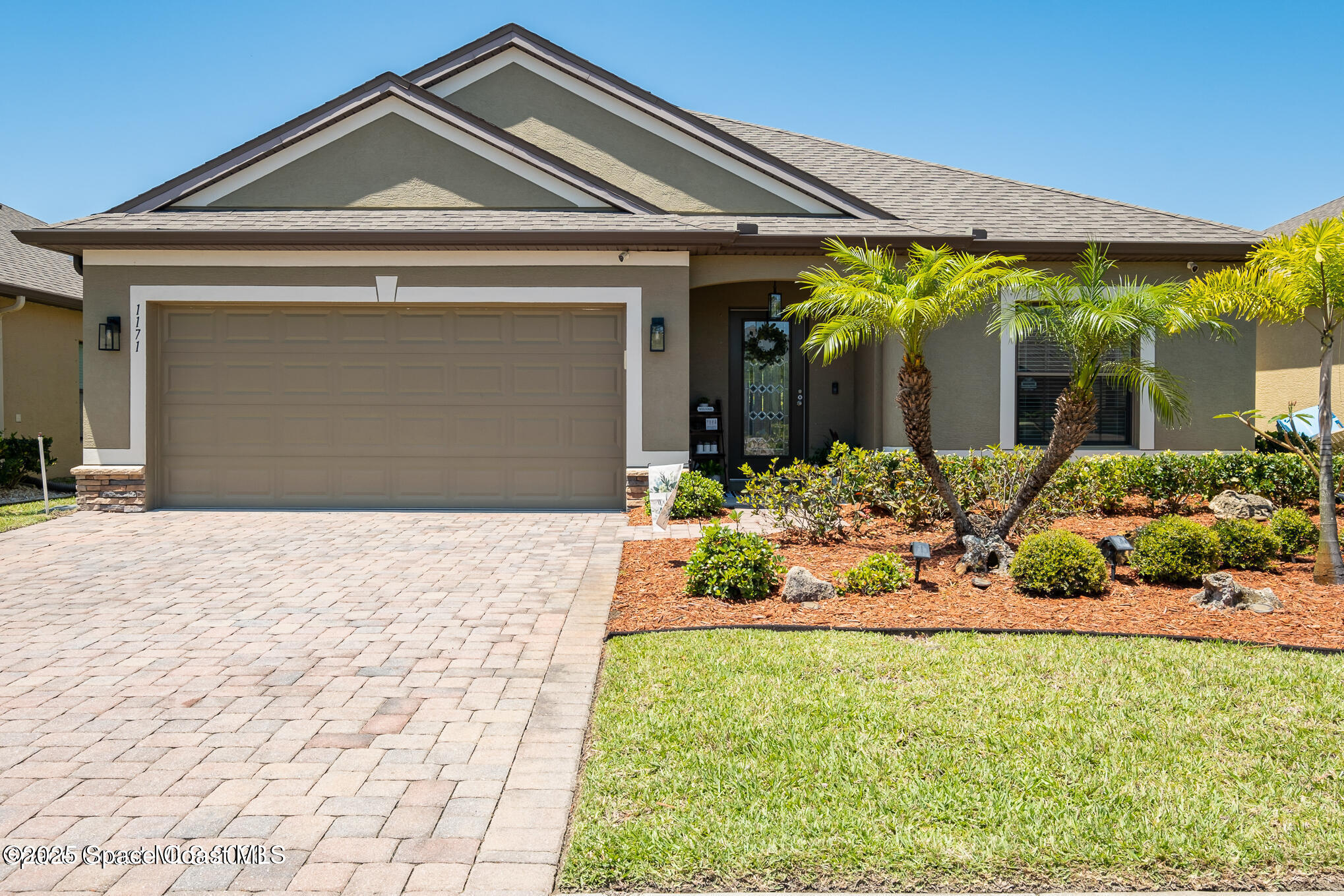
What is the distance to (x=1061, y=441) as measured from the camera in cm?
743

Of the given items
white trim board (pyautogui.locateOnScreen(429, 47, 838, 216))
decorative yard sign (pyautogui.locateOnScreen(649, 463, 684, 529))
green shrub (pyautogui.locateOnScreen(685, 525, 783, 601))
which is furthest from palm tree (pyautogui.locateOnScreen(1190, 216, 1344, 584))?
white trim board (pyautogui.locateOnScreen(429, 47, 838, 216))

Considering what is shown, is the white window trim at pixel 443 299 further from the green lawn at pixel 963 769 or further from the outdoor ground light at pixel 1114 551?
the green lawn at pixel 963 769

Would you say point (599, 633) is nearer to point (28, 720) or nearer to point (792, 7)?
point (28, 720)

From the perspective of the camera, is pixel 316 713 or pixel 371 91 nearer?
pixel 316 713

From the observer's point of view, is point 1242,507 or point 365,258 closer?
point 1242,507

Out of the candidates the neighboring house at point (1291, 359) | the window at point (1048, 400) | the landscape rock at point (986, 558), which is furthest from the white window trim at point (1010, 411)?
the neighboring house at point (1291, 359)

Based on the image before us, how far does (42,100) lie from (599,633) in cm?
1416

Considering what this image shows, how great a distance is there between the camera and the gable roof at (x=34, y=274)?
1375 centimetres

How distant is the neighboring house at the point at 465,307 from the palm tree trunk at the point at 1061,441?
167 inches

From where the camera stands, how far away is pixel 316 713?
163 inches

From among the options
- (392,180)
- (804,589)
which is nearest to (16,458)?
(392,180)

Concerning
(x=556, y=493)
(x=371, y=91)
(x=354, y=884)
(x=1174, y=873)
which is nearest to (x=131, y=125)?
(x=371, y=91)

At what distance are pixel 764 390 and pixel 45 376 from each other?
491 inches

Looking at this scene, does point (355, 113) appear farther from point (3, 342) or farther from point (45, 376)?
point (45, 376)
